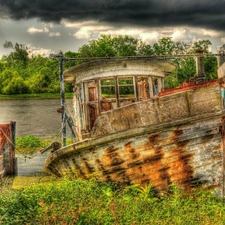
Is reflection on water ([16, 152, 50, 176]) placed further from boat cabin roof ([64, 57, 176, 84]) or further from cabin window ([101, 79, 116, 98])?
boat cabin roof ([64, 57, 176, 84])

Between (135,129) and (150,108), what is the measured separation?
1.43 ft

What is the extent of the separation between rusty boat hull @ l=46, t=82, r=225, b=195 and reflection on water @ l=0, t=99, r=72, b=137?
85.7 feet

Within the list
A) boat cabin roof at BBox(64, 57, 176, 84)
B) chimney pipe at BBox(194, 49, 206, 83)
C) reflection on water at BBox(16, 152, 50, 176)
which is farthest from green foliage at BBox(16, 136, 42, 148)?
chimney pipe at BBox(194, 49, 206, 83)

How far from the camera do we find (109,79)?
9219 mm

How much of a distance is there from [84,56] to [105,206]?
161ft

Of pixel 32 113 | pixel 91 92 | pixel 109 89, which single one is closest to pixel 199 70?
pixel 91 92

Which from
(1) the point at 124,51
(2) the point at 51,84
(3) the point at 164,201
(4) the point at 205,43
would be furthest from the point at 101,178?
(2) the point at 51,84

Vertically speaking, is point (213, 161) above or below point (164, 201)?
above

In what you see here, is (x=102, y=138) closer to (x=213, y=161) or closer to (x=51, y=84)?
(x=213, y=161)

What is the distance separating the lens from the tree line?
131 feet

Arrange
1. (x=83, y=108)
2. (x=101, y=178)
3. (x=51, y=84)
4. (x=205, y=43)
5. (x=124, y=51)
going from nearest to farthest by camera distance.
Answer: (x=101, y=178) → (x=83, y=108) → (x=205, y=43) → (x=124, y=51) → (x=51, y=84)

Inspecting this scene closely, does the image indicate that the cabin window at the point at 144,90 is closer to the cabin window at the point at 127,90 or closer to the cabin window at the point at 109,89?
the cabin window at the point at 127,90

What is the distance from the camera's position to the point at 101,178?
27.1 ft

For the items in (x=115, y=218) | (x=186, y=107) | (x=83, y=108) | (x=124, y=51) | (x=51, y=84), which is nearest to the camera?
(x=115, y=218)
